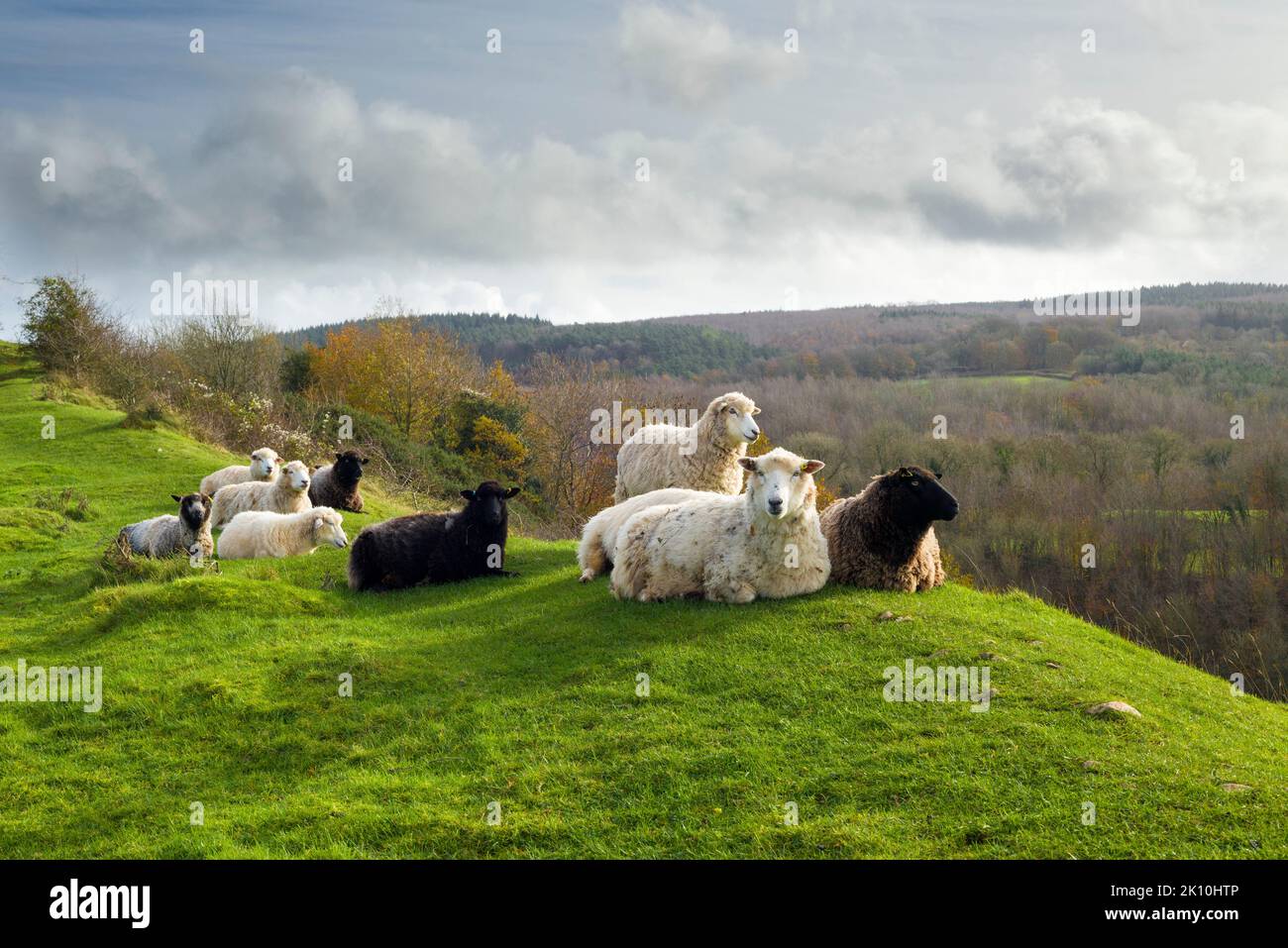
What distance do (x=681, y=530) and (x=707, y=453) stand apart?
426 cm

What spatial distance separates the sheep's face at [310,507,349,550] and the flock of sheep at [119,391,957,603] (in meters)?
0.02

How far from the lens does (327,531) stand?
17.2 meters

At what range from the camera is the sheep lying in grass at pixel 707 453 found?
1562cm

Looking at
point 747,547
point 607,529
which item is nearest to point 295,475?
point 607,529

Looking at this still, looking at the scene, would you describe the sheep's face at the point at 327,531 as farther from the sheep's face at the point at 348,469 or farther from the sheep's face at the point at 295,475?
the sheep's face at the point at 348,469

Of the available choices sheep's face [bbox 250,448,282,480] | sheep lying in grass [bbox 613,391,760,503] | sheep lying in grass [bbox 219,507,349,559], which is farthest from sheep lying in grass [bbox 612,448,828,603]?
sheep's face [bbox 250,448,282,480]

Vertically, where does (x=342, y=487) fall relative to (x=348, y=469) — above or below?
below

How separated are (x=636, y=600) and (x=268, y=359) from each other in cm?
4247

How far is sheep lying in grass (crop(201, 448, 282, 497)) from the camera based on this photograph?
2052 cm

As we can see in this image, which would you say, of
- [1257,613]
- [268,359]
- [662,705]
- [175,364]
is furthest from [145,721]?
[1257,613]

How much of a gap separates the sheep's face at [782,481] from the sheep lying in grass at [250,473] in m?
12.9

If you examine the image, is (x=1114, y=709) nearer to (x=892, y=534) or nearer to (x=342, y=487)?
(x=892, y=534)
